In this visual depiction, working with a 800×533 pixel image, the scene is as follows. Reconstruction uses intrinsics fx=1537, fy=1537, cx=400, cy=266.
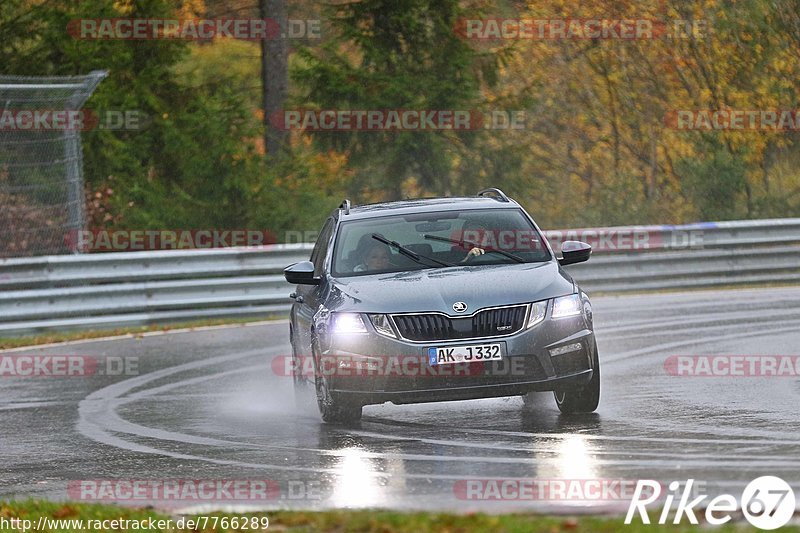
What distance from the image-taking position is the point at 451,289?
35.4 ft

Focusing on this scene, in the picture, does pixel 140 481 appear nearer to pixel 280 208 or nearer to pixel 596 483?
pixel 596 483

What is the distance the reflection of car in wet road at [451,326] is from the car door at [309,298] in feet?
0.16

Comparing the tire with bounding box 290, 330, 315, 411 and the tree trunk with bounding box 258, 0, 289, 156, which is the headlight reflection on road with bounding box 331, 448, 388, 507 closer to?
the tire with bounding box 290, 330, 315, 411

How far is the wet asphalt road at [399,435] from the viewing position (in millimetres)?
8531

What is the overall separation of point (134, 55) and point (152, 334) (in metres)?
9.62

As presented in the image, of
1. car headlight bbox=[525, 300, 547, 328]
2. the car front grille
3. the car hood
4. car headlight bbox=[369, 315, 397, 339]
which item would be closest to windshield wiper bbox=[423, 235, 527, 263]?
the car hood

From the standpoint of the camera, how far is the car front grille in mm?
10508

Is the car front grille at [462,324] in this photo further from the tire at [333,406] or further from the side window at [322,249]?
the side window at [322,249]

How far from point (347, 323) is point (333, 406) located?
2.32ft

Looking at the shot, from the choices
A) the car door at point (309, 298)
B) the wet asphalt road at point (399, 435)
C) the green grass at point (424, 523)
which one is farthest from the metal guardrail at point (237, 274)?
the green grass at point (424, 523)

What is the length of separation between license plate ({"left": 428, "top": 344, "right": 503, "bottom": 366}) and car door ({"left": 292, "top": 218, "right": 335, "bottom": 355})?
1456 mm

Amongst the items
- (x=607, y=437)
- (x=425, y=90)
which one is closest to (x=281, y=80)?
(x=425, y=90)

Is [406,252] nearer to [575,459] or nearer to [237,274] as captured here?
[575,459]

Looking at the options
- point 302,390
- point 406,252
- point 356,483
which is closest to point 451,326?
point 406,252
